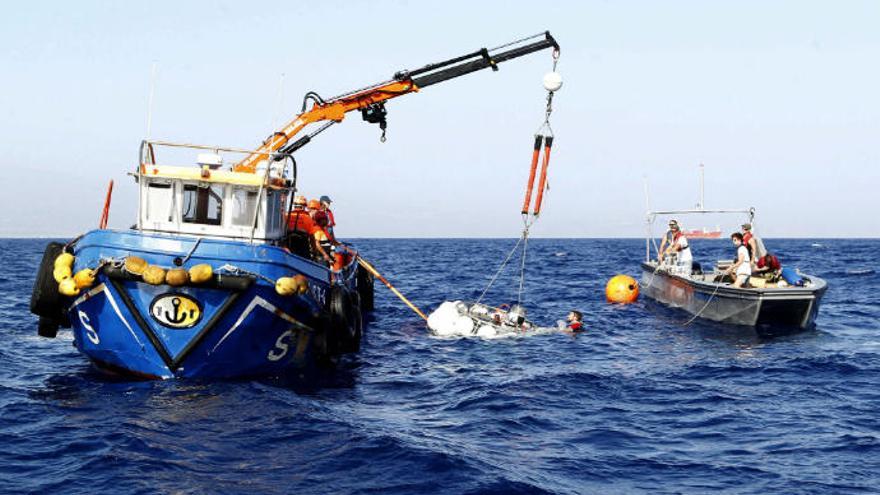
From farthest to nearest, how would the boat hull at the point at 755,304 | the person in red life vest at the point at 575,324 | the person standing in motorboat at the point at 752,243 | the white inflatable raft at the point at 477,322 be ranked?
the person standing in motorboat at the point at 752,243, the person in red life vest at the point at 575,324, the boat hull at the point at 755,304, the white inflatable raft at the point at 477,322

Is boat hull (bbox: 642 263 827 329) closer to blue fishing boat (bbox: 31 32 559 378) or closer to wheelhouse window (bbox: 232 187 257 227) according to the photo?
blue fishing boat (bbox: 31 32 559 378)

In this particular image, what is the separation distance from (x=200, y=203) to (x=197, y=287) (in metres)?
2.35

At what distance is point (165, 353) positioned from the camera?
12148mm

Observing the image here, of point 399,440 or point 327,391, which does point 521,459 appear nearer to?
point 399,440

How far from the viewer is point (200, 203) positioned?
13.7 meters

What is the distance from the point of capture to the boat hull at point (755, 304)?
19.0 metres

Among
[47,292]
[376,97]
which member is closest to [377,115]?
[376,97]

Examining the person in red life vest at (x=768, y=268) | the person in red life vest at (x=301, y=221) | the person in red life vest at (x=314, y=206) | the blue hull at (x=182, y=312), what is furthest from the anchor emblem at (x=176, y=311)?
the person in red life vest at (x=768, y=268)

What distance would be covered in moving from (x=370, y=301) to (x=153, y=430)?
1606 cm

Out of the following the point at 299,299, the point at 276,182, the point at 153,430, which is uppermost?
the point at 276,182

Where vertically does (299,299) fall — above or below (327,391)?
above

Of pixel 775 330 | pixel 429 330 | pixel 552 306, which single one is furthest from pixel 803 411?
pixel 552 306

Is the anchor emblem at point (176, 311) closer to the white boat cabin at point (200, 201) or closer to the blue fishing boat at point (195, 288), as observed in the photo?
the blue fishing boat at point (195, 288)

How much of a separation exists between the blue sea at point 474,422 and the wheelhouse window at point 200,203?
288 centimetres
